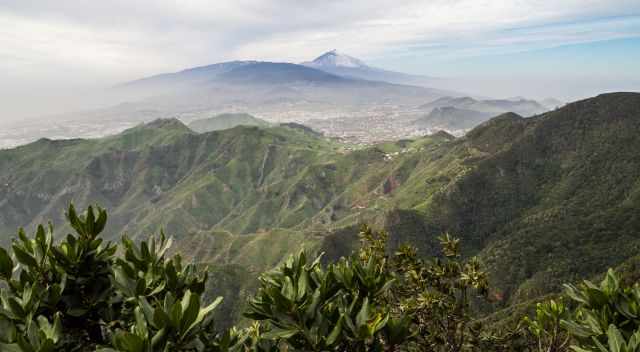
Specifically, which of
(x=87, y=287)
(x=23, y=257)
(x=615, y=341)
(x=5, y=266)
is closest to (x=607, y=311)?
(x=615, y=341)

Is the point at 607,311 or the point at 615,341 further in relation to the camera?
the point at 607,311

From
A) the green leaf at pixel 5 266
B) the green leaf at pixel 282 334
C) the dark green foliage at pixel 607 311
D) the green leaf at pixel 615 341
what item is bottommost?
the dark green foliage at pixel 607 311

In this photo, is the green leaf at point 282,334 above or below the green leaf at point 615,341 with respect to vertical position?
above

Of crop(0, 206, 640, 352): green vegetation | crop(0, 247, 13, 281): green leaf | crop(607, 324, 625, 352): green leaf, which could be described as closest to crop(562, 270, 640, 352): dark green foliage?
crop(0, 206, 640, 352): green vegetation

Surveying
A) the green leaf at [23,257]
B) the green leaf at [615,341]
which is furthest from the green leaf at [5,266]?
the green leaf at [615,341]

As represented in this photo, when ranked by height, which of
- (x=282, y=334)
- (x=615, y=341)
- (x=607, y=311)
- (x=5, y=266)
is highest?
(x=5, y=266)

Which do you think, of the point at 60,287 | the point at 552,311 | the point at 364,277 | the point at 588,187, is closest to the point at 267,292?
the point at 364,277

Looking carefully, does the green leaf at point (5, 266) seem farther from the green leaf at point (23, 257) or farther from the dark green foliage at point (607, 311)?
the dark green foliage at point (607, 311)

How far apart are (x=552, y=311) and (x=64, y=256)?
31.3 ft

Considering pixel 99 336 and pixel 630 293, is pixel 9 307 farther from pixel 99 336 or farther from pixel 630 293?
pixel 630 293

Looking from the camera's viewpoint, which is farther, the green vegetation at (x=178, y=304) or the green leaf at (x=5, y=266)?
the green leaf at (x=5, y=266)

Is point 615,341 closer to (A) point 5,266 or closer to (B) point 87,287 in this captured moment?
(B) point 87,287

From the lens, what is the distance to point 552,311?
891cm

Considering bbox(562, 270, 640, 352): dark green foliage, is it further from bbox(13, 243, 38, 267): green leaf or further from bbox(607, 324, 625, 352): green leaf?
bbox(13, 243, 38, 267): green leaf
